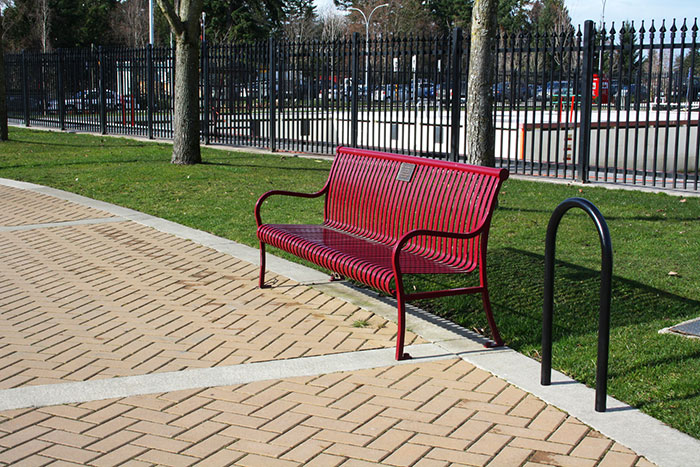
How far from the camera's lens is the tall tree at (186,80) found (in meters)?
14.2

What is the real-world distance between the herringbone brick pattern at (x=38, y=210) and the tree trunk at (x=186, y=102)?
12.4 feet

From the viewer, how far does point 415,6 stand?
2645 inches

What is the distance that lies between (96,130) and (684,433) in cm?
2351

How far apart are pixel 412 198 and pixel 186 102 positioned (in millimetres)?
9768

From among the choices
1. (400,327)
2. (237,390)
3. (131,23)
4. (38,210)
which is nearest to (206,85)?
(38,210)

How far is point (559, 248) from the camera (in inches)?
292

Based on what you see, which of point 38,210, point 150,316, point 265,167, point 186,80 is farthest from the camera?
point 265,167

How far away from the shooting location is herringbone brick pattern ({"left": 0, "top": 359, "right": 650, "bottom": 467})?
3371mm

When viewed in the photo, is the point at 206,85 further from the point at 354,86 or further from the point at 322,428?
the point at 322,428

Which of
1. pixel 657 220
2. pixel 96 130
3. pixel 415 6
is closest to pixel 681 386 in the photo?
pixel 657 220

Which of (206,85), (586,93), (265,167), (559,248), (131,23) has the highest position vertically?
→ (131,23)

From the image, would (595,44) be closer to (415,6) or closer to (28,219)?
(28,219)

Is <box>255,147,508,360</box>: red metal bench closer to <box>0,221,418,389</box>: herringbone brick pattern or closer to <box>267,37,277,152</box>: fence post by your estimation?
<box>0,221,418,389</box>: herringbone brick pattern

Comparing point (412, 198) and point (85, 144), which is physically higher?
point (412, 198)
